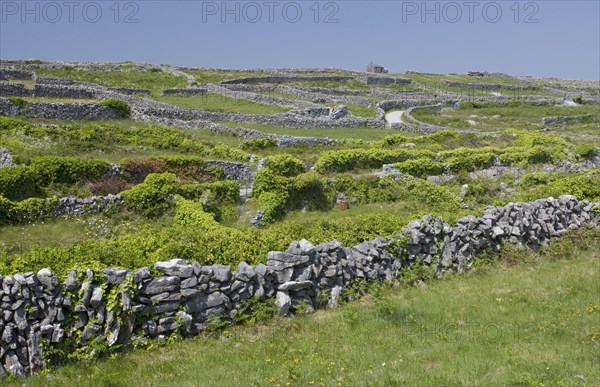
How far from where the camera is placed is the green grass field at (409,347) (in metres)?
8.89

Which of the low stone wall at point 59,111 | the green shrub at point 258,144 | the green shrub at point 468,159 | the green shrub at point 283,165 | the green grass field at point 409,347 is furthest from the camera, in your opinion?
the low stone wall at point 59,111

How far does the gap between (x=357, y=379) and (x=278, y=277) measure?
12.8ft

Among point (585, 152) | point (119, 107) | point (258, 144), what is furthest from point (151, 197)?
point (585, 152)

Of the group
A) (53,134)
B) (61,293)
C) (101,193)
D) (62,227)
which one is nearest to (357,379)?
(61,293)

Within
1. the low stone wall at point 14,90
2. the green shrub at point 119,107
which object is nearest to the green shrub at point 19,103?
the green shrub at point 119,107

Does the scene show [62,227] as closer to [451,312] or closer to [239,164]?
[239,164]

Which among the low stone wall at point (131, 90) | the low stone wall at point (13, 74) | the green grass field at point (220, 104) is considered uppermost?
the low stone wall at point (13, 74)

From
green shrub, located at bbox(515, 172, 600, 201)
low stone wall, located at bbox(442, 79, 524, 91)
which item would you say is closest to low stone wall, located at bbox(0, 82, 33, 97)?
green shrub, located at bbox(515, 172, 600, 201)

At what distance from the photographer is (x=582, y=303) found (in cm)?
1225

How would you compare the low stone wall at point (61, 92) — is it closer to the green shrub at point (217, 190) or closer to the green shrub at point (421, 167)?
the green shrub at point (217, 190)

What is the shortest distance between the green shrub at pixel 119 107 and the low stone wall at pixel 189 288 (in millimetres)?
36259

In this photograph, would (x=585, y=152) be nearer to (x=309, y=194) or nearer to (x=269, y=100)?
(x=309, y=194)

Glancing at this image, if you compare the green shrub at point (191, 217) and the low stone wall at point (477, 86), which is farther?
the low stone wall at point (477, 86)

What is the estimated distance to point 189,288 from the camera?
11.0 metres
